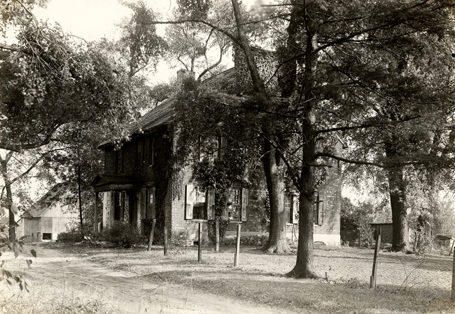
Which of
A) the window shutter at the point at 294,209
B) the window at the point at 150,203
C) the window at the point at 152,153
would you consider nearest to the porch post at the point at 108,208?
the window at the point at 150,203

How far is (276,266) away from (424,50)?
8.19 m

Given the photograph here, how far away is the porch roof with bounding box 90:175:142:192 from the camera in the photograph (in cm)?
2833

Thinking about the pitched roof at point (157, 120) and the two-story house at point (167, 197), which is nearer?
the two-story house at point (167, 197)

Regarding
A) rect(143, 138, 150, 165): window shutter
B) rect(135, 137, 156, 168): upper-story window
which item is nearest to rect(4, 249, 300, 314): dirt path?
rect(135, 137, 156, 168): upper-story window

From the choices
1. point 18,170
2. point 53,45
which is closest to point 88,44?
point 53,45

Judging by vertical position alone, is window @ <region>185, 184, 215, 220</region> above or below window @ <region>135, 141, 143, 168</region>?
below

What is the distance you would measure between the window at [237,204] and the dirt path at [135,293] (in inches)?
476

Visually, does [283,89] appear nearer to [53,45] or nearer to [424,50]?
[424,50]

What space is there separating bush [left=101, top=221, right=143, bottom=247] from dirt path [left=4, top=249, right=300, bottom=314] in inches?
290

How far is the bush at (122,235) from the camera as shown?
2316 centimetres

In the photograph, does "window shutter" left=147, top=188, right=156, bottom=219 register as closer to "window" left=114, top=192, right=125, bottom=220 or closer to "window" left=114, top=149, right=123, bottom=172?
"window" left=114, top=192, right=125, bottom=220

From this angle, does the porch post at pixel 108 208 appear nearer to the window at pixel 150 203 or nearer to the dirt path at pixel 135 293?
the window at pixel 150 203

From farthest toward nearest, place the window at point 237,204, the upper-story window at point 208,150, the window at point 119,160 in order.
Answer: the window at point 119,160 → the window at point 237,204 → the upper-story window at point 208,150

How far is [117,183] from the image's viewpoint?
28.4 meters
